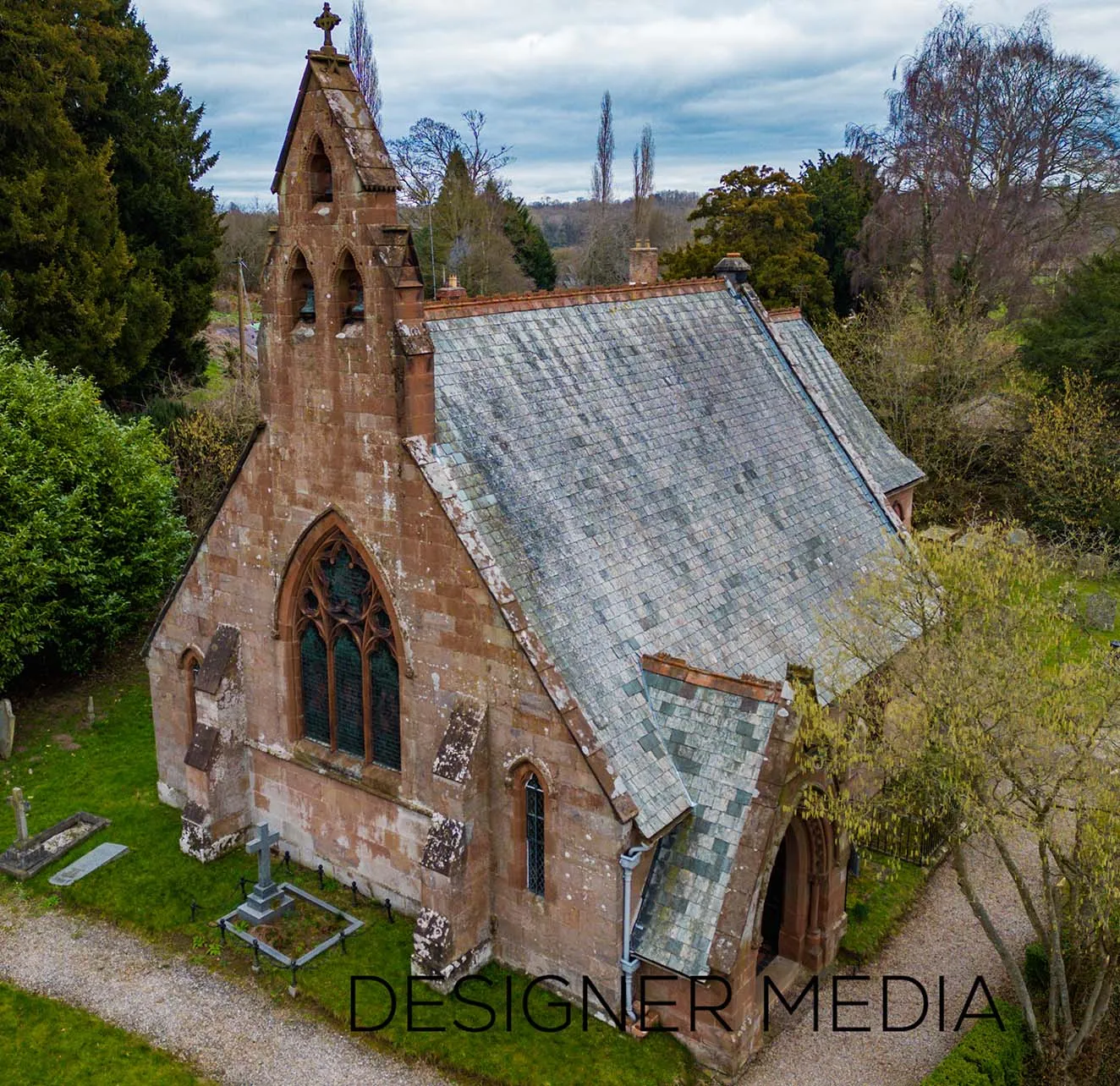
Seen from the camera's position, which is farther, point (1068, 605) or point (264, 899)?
point (1068, 605)

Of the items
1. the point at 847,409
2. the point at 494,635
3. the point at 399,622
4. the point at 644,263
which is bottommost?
the point at 399,622

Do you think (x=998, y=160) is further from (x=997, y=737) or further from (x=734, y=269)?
(x=997, y=737)

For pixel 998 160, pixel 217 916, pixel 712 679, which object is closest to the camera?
pixel 712 679

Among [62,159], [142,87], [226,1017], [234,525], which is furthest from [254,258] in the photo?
[226,1017]

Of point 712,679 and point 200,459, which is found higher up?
point 200,459

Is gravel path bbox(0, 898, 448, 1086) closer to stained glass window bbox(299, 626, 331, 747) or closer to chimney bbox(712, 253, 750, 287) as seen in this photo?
stained glass window bbox(299, 626, 331, 747)

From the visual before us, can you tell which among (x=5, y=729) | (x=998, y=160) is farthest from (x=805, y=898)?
(x=998, y=160)
